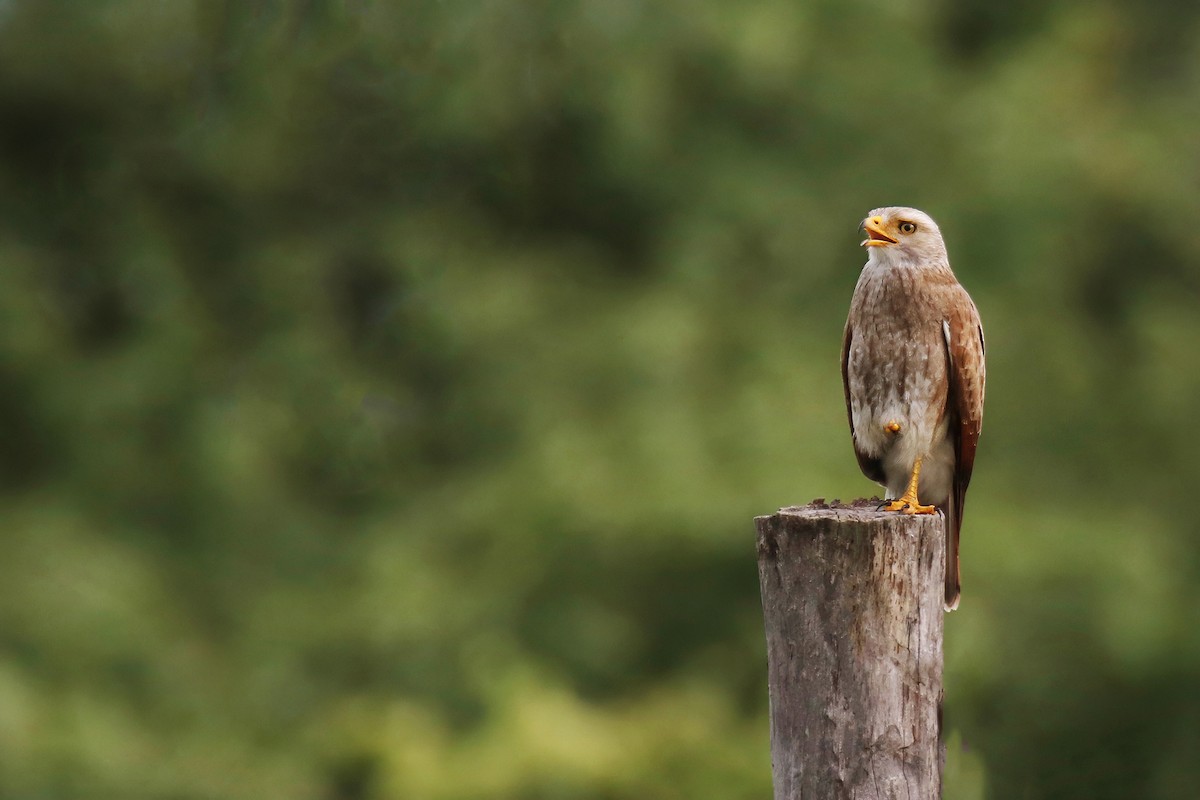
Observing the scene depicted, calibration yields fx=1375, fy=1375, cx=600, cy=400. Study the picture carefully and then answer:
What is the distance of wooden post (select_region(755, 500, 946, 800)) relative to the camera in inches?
90.7

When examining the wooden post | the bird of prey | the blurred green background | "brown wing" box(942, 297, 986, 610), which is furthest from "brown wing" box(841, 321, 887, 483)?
the blurred green background

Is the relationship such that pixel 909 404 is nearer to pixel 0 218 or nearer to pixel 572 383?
pixel 572 383

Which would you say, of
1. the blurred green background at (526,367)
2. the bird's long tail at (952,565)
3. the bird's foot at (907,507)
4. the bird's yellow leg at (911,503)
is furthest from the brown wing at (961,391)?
the blurred green background at (526,367)

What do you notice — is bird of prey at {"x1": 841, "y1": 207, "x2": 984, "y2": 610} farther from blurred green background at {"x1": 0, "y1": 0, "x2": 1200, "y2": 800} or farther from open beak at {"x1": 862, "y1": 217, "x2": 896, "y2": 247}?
blurred green background at {"x1": 0, "y1": 0, "x2": 1200, "y2": 800}

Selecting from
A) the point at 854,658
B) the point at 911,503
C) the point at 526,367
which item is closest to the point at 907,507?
the point at 911,503

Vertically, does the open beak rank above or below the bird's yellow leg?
above

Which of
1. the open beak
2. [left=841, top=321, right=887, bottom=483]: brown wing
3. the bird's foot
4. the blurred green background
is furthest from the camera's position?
the blurred green background

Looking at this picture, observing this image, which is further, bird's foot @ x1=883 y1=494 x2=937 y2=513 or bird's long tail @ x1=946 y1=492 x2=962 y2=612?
bird's long tail @ x1=946 y1=492 x2=962 y2=612

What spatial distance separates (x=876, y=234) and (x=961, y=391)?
1.39 feet

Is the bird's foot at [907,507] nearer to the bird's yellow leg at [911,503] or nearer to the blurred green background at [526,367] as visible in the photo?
the bird's yellow leg at [911,503]

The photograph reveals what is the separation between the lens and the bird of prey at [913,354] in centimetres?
322

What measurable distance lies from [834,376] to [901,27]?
216 centimetres

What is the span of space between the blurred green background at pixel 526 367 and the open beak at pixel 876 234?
2350mm

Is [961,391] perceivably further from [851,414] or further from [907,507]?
[907,507]
